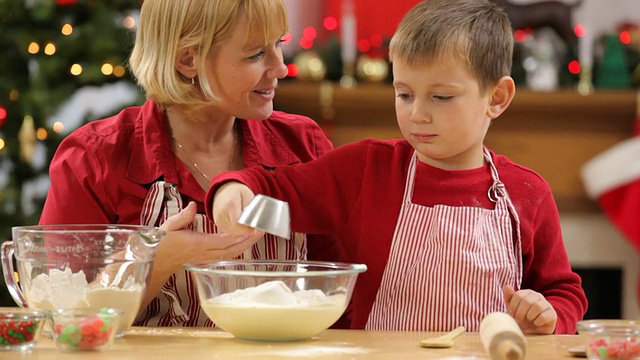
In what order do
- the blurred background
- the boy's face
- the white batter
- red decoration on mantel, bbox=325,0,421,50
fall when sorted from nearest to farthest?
the white batter < the boy's face < the blurred background < red decoration on mantel, bbox=325,0,421,50

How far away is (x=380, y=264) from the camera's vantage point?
5.14 ft

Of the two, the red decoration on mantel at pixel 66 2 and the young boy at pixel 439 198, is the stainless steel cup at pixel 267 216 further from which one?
the red decoration on mantel at pixel 66 2

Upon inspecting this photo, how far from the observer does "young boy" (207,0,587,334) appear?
4.91ft

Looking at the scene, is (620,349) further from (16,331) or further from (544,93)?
(544,93)

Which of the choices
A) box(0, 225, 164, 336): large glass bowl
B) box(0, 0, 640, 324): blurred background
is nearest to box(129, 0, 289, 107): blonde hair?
box(0, 225, 164, 336): large glass bowl

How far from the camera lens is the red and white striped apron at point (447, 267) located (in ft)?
4.93

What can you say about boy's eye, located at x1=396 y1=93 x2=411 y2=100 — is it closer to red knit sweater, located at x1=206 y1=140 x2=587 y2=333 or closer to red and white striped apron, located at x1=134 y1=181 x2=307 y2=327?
red knit sweater, located at x1=206 y1=140 x2=587 y2=333

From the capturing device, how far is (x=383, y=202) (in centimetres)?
159

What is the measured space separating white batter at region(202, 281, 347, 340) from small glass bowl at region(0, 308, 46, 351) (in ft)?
0.72

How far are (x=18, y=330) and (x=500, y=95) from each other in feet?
2.85

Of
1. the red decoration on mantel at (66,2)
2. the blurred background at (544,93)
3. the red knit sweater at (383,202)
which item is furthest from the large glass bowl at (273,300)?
the blurred background at (544,93)

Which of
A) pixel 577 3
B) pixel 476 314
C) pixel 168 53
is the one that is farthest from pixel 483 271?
pixel 577 3

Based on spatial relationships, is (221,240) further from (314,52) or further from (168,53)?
(314,52)

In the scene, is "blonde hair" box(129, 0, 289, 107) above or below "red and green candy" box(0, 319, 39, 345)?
above
